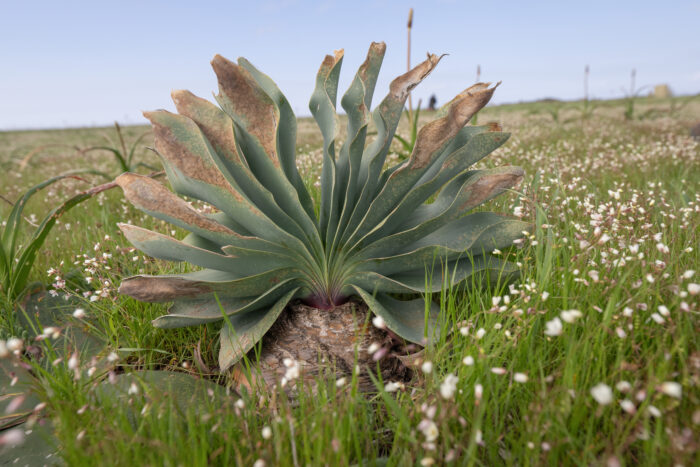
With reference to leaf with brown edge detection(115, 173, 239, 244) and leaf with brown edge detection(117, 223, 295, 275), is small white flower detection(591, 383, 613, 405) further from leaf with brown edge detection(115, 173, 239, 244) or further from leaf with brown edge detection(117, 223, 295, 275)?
leaf with brown edge detection(115, 173, 239, 244)

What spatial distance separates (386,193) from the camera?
2201mm

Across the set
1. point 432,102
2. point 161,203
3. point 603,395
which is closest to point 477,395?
point 603,395

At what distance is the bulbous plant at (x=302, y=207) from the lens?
83.4 inches

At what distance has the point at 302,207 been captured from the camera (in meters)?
2.23

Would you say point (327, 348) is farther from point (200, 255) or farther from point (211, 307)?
point (200, 255)

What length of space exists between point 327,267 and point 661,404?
143cm

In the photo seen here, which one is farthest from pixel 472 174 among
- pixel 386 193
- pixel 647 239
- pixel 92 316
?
pixel 92 316

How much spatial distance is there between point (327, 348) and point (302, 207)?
69 centimetres

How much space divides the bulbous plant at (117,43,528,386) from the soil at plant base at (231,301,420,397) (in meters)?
0.05

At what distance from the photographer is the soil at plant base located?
2129 mm

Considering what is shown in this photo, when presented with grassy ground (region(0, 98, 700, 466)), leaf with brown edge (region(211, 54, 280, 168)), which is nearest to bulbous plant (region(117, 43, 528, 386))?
leaf with brown edge (region(211, 54, 280, 168))

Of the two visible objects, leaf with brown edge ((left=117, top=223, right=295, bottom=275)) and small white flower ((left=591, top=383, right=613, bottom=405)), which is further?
leaf with brown edge ((left=117, top=223, right=295, bottom=275))

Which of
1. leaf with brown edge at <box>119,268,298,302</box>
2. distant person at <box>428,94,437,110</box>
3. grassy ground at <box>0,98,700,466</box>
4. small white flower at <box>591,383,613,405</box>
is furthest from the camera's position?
distant person at <box>428,94,437,110</box>

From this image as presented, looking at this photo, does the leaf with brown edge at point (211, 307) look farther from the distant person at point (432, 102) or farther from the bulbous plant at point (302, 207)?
the distant person at point (432, 102)
